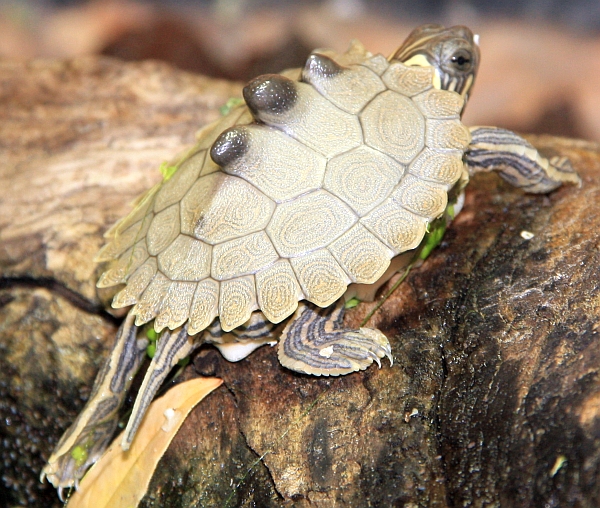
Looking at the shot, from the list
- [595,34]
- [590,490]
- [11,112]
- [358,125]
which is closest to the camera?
[590,490]

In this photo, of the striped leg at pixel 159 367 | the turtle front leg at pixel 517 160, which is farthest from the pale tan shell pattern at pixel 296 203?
the turtle front leg at pixel 517 160

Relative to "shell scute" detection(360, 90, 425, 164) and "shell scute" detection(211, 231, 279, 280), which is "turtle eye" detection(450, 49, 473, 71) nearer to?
"shell scute" detection(360, 90, 425, 164)

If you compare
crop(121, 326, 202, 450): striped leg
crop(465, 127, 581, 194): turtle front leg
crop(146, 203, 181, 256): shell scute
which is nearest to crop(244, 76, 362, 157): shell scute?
crop(146, 203, 181, 256): shell scute

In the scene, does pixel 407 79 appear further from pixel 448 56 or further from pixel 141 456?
pixel 141 456

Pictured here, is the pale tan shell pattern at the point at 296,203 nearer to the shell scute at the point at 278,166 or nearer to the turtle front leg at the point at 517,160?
the shell scute at the point at 278,166

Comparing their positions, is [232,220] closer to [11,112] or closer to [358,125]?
[358,125]

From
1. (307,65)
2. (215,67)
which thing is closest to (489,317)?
(307,65)
